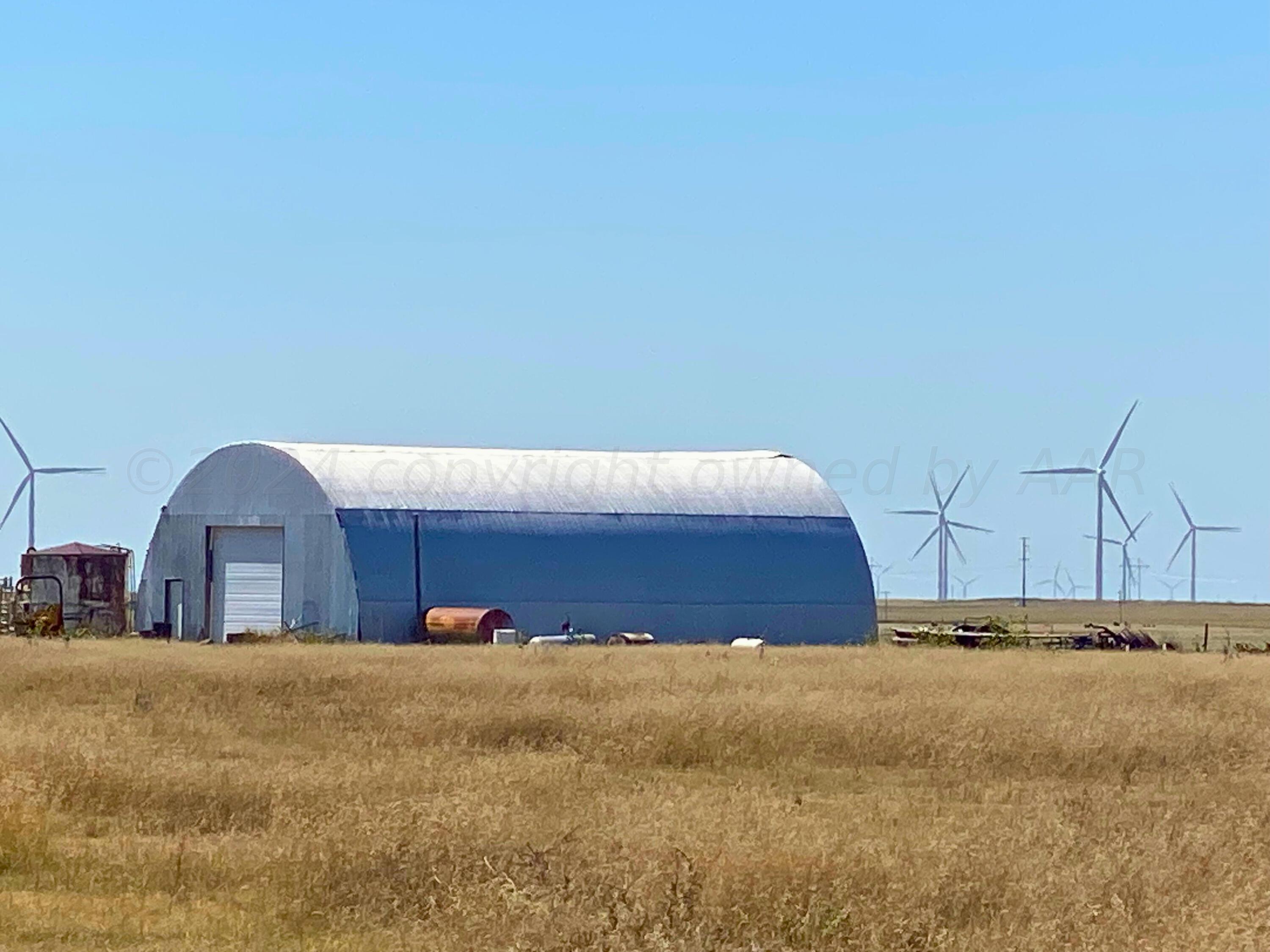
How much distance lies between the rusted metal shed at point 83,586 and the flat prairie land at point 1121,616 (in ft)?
97.8

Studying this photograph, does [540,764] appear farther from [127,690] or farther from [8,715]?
[127,690]

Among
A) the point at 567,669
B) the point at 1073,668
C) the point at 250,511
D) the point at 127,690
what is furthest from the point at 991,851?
the point at 250,511

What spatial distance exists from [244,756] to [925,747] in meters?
8.72

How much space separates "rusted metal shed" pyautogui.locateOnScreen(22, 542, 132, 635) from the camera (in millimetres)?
63594

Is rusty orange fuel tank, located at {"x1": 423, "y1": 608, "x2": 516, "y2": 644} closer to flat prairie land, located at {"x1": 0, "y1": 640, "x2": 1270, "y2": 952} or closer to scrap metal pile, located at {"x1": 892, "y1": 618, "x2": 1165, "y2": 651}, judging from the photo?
scrap metal pile, located at {"x1": 892, "y1": 618, "x2": 1165, "y2": 651}

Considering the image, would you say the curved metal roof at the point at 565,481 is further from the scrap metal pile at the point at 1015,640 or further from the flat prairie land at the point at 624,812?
the flat prairie land at the point at 624,812

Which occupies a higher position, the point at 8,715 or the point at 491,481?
the point at 491,481

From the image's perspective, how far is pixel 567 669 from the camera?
126 feet

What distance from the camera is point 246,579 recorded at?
61094mm

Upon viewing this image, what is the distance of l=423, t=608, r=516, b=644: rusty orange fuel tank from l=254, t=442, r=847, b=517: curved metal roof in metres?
4.34

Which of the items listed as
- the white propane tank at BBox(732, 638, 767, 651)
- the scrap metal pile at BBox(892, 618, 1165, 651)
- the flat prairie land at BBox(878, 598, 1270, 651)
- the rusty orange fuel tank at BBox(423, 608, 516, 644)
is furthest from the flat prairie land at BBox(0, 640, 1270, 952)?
the flat prairie land at BBox(878, 598, 1270, 651)

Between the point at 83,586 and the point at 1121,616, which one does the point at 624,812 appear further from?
the point at 1121,616

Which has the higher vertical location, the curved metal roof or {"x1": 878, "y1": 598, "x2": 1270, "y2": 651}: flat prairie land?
the curved metal roof

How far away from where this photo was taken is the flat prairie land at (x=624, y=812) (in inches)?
534
